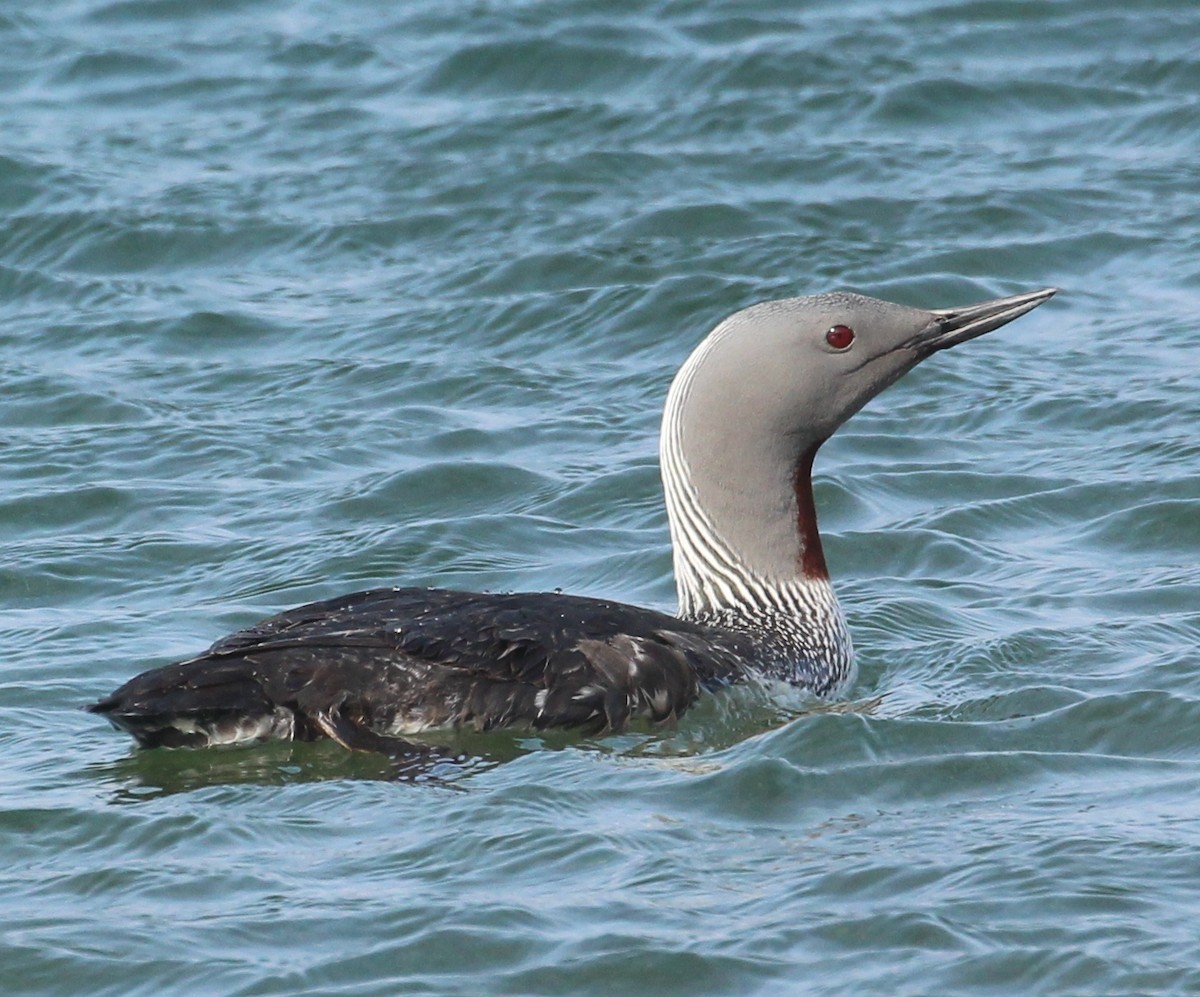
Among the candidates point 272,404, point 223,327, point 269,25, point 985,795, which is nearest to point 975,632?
point 985,795

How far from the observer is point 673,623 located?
6.84 metres

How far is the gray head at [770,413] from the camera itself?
7.07 m

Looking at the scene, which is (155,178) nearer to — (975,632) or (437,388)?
(437,388)

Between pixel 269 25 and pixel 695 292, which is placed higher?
pixel 269 25

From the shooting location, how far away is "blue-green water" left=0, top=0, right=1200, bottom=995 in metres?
5.32

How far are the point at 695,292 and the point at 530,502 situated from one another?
2.42 metres

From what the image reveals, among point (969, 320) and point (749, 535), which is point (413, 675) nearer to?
point (749, 535)

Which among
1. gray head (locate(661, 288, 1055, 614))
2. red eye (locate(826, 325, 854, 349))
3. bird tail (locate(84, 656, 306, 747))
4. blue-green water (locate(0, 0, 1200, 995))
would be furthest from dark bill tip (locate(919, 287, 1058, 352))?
bird tail (locate(84, 656, 306, 747))

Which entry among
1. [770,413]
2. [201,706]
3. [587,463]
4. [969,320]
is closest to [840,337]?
[770,413]

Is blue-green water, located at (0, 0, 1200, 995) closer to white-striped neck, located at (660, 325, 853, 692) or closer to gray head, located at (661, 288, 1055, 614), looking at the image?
white-striped neck, located at (660, 325, 853, 692)

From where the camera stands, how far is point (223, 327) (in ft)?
36.7

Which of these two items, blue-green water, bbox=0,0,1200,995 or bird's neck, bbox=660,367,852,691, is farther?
bird's neck, bbox=660,367,852,691

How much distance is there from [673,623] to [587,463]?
272 cm

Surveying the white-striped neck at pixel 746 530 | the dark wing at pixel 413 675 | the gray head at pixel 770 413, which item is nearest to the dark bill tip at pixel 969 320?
the gray head at pixel 770 413
